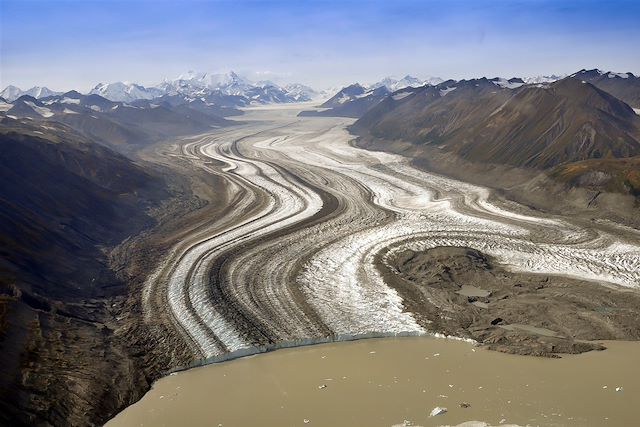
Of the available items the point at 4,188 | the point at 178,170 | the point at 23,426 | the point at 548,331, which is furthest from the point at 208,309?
the point at 178,170

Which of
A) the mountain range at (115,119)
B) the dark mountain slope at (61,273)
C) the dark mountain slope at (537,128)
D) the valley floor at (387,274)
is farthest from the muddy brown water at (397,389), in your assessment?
the mountain range at (115,119)

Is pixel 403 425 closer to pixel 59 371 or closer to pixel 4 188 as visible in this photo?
pixel 59 371

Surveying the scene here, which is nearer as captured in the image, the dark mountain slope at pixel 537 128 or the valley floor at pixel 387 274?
the valley floor at pixel 387 274

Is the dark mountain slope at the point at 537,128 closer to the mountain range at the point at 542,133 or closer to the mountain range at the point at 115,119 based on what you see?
the mountain range at the point at 542,133

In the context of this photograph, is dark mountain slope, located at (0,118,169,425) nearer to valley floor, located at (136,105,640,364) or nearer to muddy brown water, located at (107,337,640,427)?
muddy brown water, located at (107,337,640,427)

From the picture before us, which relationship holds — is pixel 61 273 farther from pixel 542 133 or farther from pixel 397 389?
pixel 542 133

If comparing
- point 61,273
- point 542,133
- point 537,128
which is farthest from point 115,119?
point 61,273

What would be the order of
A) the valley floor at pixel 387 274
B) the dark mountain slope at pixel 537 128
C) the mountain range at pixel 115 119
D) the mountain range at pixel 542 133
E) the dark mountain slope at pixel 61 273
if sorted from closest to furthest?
the dark mountain slope at pixel 61 273
the valley floor at pixel 387 274
the mountain range at pixel 542 133
the dark mountain slope at pixel 537 128
the mountain range at pixel 115 119

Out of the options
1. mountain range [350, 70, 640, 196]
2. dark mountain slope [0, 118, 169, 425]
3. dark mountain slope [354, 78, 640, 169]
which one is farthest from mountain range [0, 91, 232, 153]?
dark mountain slope [354, 78, 640, 169]
